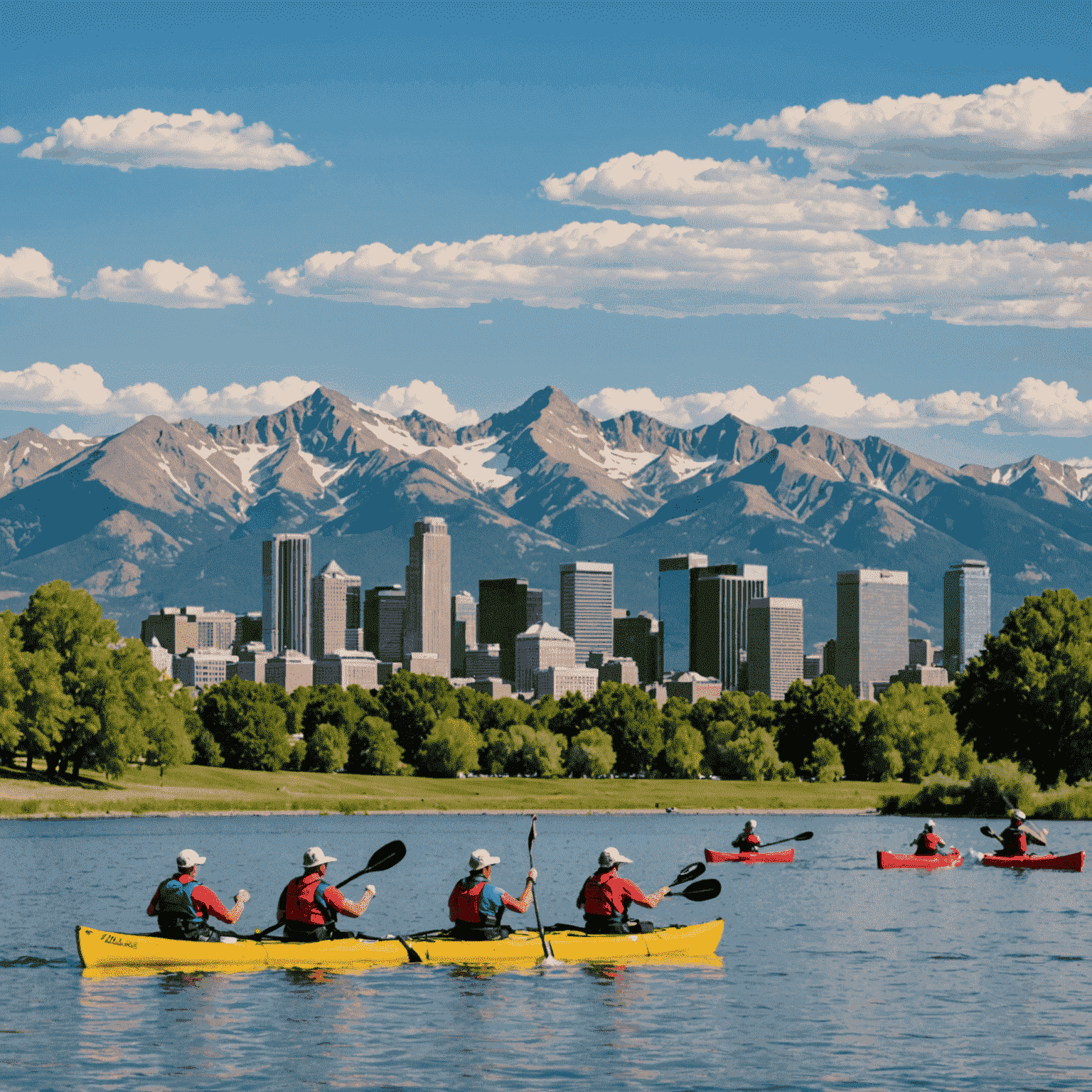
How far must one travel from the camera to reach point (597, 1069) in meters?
27.6

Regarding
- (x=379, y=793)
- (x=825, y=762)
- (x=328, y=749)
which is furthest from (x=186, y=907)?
(x=825, y=762)

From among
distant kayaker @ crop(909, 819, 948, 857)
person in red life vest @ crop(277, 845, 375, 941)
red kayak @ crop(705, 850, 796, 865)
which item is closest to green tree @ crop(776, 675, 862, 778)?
red kayak @ crop(705, 850, 796, 865)

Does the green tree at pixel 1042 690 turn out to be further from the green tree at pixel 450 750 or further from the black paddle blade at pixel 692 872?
the green tree at pixel 450 750

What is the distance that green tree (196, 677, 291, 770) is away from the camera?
555 ft

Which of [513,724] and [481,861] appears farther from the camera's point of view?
[513,724]

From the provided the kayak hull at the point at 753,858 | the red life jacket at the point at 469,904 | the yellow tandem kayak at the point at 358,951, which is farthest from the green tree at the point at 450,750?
the red life jacket at the point at 469,904

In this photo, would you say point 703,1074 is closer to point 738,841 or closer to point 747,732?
point 738,841

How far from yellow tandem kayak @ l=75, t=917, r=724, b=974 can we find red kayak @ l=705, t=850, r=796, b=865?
3666 cm

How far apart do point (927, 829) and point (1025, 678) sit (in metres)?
41.5

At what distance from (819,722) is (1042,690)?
7369 cm

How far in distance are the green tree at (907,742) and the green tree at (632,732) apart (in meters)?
26.0

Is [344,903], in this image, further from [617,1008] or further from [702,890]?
[702,890]

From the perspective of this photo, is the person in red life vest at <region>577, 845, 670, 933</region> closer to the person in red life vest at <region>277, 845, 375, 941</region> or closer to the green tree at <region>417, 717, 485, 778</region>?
the person in red life vest at <region>277, 845, 375, 941</region>

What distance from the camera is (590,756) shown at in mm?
185875
